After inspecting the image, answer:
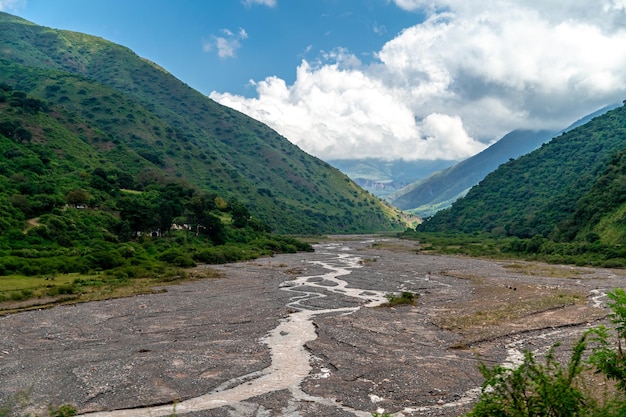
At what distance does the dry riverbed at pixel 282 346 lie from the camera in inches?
820

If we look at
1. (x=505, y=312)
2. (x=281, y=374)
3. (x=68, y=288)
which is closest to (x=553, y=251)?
(x=505, y=312)

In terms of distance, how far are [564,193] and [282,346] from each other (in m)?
138

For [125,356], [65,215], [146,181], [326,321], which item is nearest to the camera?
[125,356]

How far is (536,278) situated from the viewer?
62469 mm

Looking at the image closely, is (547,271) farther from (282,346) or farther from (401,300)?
(282,346)

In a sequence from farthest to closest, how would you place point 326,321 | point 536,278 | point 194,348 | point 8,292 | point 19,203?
1. point 19,203
2. point 536,278
3. point 8,292
4. point 326,321
5. point 194,348

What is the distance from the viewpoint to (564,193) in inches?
5630

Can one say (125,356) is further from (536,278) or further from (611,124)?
(611,124)

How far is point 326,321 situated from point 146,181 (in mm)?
100012

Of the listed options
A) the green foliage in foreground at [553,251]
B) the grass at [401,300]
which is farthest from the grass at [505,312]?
the green foliage in foreground at [553,251]

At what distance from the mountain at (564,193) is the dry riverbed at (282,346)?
169 feet

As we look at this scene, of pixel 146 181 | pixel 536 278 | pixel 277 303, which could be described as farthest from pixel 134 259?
pixel 146 181

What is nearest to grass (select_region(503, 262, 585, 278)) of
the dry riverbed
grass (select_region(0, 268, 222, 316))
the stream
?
the dry riverbed

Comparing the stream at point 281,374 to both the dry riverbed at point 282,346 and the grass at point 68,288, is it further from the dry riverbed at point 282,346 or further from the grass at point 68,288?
the grass at point 68,288
